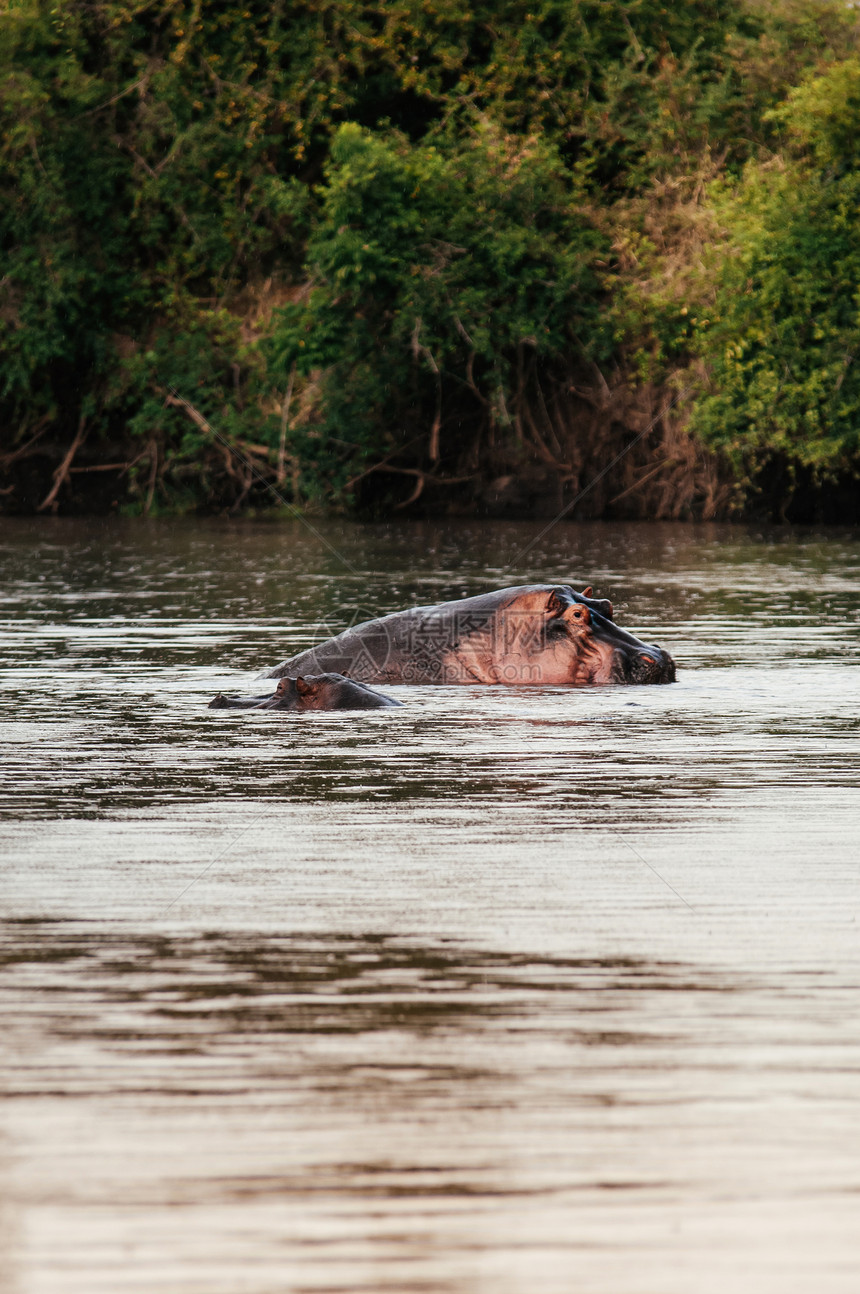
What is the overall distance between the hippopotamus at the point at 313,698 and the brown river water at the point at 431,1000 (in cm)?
29

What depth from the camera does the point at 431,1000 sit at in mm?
4391

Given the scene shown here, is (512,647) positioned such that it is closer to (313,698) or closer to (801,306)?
(313,698)

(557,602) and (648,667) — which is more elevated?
(557,602)

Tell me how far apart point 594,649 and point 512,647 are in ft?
1.47

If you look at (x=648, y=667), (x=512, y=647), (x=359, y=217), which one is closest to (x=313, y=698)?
(x=512, y=647)

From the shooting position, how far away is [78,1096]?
3783 mm

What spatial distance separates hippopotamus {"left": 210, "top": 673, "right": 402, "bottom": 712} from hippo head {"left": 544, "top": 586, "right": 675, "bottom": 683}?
117 cm

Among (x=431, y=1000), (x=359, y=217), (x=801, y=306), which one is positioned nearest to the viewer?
(x=431, y=1000)

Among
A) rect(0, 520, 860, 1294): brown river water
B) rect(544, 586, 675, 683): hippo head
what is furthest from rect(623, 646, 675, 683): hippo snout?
rect(0, 520, 860, 1294): brown river water

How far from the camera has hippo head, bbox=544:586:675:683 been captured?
36.1ft

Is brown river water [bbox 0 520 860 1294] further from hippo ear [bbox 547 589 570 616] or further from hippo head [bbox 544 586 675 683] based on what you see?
hippo ear [bbox 547 589 570 616]

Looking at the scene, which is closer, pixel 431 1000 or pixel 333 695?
pixel 431 1000

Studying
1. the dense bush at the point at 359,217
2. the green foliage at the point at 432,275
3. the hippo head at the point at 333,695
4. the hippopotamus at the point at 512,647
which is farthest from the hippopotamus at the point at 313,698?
the green foliage at the point at 432,275

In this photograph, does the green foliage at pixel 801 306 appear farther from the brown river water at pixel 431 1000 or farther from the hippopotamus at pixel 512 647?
the brown river water at pixel 431 1000
